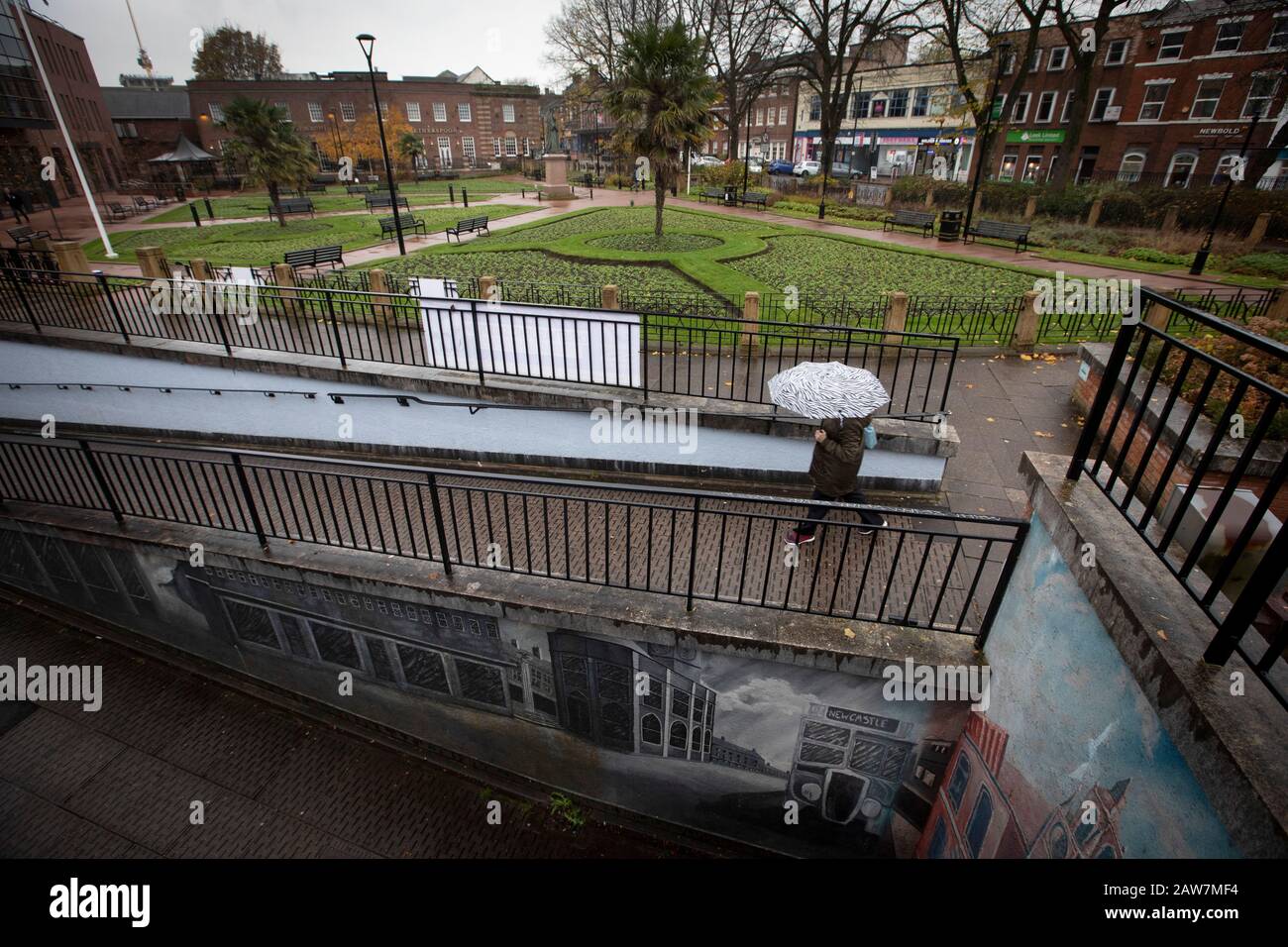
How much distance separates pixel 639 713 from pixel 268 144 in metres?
31.3

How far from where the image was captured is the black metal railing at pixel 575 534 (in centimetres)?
504

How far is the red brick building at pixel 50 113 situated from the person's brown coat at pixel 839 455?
31.0m

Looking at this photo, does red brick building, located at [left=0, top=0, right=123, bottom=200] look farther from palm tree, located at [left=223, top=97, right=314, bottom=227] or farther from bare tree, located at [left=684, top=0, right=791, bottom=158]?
bare tree, located at [left=684, top=0, right=791, bottom=158]

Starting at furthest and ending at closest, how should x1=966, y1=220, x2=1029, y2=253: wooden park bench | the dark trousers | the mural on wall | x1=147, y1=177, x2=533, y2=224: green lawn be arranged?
x1=147, y1=177, x2=533, y2=224: green lawn, x1=966, y1=220, x2=1029, y2=253: wooden park bench, the dark trousers, the mural on wall

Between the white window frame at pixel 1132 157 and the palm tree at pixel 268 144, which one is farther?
the white window frame at pixel 1132 157

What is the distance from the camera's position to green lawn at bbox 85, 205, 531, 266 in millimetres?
21203

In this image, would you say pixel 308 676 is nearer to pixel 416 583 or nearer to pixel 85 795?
pixel 85 795

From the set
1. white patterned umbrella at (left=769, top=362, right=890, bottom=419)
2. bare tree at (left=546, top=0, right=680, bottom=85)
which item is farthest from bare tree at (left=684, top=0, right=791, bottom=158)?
white patterned umbrella at (left=769, top=362, right=890, bottom=419)

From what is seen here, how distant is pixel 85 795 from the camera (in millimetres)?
5926

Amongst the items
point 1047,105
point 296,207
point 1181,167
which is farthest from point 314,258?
point 1047,105

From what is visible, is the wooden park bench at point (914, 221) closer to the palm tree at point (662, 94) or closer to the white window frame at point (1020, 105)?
the palm tree at point (662, 94)

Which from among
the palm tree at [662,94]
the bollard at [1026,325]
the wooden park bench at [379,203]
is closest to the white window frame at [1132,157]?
the palm tree at [662,94]

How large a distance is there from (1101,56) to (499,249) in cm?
4022

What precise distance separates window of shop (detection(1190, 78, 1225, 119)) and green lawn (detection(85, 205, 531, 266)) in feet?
125
